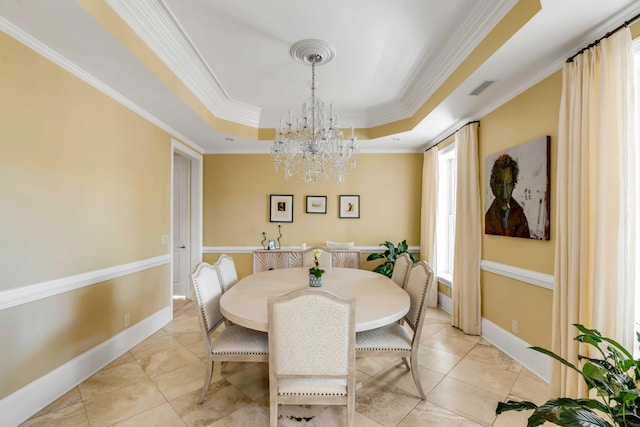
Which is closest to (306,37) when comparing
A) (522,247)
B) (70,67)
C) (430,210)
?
(70,67)

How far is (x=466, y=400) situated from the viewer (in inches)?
82.4

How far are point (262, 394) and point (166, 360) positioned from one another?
117 cm

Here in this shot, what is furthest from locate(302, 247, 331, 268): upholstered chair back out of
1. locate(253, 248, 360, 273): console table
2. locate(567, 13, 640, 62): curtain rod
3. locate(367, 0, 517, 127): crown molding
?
locate(567, 13, 640, 62): curtain rod

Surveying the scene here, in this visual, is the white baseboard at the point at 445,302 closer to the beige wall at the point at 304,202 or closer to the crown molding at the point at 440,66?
the beige wall at the point at 304,202

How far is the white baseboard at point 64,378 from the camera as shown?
1849 mm

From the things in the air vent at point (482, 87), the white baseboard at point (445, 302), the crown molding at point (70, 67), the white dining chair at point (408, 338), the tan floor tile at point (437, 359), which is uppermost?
the air vent at point (482, 87)

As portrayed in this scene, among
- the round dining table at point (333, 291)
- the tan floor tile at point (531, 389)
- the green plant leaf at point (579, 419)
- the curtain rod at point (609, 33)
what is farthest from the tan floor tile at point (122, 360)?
the curtain rod at point (609, 33)

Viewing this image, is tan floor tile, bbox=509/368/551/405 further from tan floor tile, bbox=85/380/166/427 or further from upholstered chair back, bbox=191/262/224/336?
tan floor tile, bbox=85/380/166/427

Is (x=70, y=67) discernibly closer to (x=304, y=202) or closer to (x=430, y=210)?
(x=304, y=202)

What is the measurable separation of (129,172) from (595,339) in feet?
12.6

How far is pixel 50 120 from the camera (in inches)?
83.4

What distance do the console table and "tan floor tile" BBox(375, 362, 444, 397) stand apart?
2069mm

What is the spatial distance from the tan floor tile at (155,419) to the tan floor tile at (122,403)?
0.16 feet

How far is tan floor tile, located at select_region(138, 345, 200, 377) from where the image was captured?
2.53m
